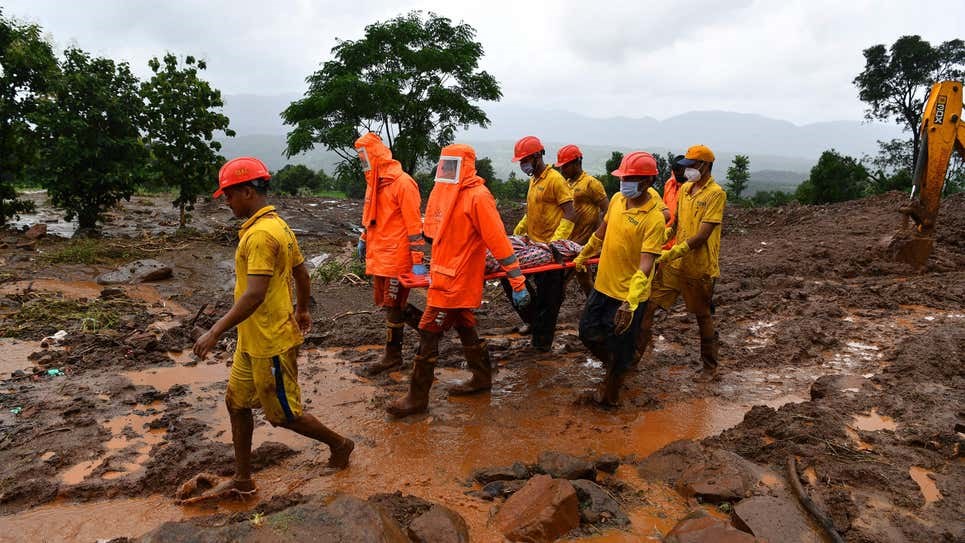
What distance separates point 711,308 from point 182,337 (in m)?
4.99

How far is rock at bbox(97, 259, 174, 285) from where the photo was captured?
8.23 metres

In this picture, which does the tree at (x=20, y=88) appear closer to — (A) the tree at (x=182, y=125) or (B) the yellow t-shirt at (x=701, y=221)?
(A) the tree at (x=182, y=125)

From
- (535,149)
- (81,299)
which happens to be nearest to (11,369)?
(81,299)

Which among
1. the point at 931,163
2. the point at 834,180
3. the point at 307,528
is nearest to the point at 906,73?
the point at 834,180

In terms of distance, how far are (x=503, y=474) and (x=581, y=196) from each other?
128 inches

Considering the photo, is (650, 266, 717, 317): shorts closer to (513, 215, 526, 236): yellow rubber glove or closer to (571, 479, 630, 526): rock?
(513, 215, 526, 236): yellow rubber glove

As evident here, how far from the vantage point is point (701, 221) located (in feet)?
15.6

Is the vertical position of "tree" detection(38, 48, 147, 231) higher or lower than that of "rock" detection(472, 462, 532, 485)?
higher

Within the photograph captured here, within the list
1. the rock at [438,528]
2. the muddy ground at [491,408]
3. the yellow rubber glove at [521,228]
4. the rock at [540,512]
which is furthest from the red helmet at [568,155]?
the rock at [438,528]

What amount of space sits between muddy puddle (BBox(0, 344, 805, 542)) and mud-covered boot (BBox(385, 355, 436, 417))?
10cm

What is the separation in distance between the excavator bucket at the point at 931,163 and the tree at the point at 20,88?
531 inches

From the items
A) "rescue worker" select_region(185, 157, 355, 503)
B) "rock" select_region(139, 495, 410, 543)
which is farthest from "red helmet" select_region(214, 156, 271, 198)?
"rock" select_region(139, 495, 410, 543)

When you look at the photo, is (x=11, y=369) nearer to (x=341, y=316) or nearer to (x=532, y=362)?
(x=341, y=316)

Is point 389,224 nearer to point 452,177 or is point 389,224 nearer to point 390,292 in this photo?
point 390,292
